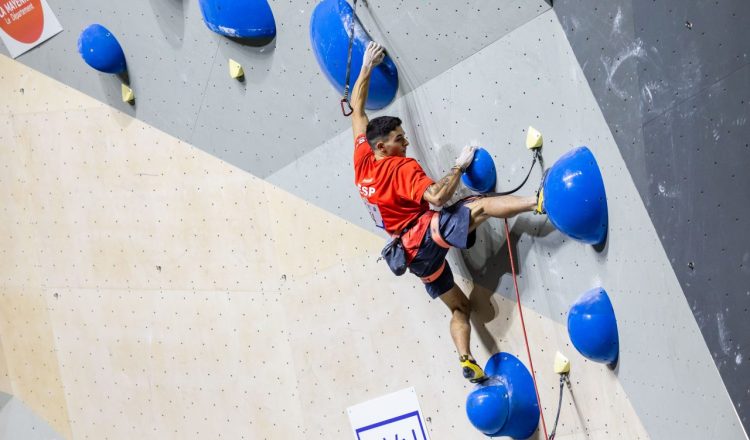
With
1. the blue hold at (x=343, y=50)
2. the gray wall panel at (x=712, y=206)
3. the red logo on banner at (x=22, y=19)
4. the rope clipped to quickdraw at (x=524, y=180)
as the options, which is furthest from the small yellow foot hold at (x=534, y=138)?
the red logo on banner at (x=22, y=19)

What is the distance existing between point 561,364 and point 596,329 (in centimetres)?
29

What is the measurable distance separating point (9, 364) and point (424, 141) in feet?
8.84

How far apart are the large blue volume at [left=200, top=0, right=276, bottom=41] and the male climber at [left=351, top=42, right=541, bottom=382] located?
52 centimetres

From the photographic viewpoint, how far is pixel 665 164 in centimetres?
298

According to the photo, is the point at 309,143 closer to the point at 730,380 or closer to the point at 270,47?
the point at 270,47

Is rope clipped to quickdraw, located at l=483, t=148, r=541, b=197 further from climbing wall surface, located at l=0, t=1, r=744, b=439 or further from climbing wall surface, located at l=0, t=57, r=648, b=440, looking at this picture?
climbing wall surface, located at l=0, t=57, r=648, b=440

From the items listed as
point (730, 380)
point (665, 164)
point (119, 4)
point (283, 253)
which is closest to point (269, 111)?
point (283, 253)

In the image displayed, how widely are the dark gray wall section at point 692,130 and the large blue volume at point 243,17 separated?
124 centimetres


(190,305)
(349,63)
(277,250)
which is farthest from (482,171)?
(190,305)

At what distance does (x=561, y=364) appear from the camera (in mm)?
3480

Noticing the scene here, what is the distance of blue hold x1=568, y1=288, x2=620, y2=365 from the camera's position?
10.6ft

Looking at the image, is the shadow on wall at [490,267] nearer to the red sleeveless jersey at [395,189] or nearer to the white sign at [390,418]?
the red sleeveless jersey at [395,189]

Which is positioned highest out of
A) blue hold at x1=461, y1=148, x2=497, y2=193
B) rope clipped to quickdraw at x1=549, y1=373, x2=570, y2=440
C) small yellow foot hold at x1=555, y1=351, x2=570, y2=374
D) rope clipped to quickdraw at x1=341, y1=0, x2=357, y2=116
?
rope clipped to quickdraw at x1=341, y1=0, x2=357, y2=116

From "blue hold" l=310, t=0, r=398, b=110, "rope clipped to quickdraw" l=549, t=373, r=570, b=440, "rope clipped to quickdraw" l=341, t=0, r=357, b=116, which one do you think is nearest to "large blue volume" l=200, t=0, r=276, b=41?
"blue hold" l=310, t=0, r=398, b=110
